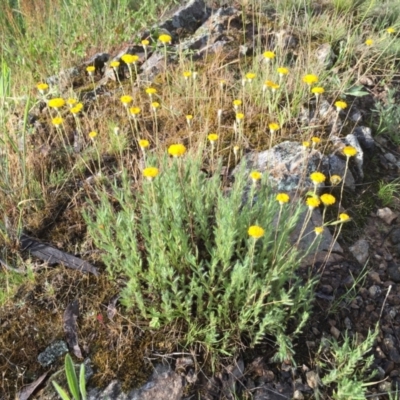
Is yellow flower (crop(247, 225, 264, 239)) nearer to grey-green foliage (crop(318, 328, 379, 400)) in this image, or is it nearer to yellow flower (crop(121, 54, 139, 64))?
grey-green foliage (crop(318, 328, 379, 400))

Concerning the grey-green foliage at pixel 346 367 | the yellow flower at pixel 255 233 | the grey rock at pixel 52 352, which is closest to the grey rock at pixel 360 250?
the grey-green foliage at pixel 346 367

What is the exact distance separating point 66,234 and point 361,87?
289cm

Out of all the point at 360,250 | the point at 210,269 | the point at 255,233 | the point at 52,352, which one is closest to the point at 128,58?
the point at 210,269

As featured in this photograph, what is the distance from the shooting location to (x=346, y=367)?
196 cm

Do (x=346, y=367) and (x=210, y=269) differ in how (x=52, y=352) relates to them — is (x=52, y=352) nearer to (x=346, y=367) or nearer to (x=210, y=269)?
(x=210, y=269)

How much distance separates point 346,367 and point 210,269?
2.66ft

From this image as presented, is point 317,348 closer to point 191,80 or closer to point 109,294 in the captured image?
point 109,294

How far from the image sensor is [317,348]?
227 centimetres

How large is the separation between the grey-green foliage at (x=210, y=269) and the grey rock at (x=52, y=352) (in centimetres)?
Answer: 43

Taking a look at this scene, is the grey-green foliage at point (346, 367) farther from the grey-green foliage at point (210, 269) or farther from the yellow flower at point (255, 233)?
the yellow flower at point (255, 233)

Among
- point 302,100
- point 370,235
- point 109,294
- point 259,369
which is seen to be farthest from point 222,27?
point 259,369

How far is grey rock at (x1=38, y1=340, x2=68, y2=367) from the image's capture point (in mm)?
2211

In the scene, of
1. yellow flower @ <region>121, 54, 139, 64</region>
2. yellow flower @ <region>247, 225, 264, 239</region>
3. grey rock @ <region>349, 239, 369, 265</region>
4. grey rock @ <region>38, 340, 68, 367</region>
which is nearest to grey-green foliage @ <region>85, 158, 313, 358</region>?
yellow flower @ <region>247, 225, 264, 239</region>

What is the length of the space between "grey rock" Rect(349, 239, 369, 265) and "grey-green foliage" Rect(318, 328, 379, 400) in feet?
2.02
